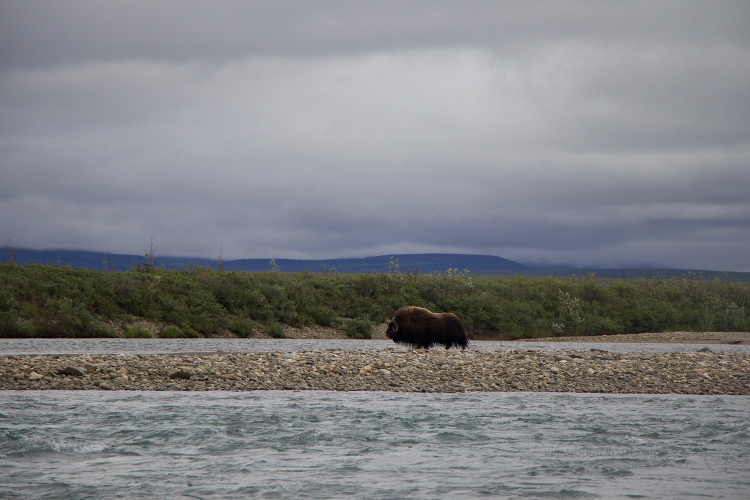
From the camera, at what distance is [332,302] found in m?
36.2

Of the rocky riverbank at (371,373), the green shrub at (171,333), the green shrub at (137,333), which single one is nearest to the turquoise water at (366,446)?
the rocky riverbank at (371,373)

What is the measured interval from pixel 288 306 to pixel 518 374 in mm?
20029

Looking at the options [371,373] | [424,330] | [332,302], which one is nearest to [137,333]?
[332,302]

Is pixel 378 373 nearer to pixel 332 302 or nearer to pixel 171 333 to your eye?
pixel 171 333

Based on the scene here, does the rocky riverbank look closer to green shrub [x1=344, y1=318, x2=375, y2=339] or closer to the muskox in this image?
the muskox

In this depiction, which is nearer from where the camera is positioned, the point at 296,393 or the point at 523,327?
the point at 296,393

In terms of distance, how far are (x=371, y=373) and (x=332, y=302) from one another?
20.6 meters

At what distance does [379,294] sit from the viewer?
37531 millimetres

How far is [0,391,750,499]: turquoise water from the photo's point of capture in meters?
7.42

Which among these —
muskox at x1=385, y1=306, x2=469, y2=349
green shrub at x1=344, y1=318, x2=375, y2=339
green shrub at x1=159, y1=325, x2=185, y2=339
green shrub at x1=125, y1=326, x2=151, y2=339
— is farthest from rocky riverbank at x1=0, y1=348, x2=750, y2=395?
green shrub at x1=344, y1=318, x2=375, y2=339

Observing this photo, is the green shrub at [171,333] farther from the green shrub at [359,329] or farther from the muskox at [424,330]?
the muskox at [424,330]

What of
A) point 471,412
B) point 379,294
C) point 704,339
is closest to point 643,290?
point 704,339

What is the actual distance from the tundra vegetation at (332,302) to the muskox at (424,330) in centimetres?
1284

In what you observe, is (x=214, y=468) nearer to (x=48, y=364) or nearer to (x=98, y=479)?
(x=98, y=479)
